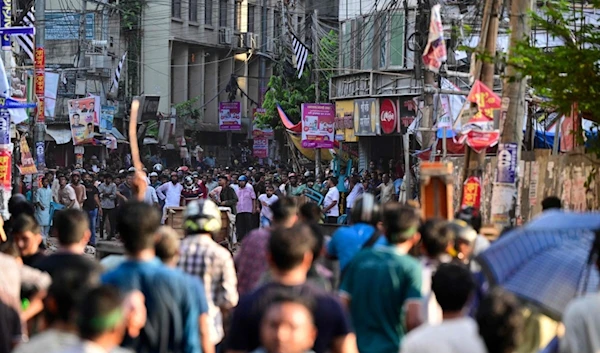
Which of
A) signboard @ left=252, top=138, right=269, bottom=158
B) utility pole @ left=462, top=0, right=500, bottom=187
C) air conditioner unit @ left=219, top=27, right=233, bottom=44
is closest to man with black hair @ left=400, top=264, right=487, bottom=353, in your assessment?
utility pole @ left=462, top=0, right=500, bottom=187

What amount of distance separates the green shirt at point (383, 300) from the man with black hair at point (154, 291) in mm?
1078

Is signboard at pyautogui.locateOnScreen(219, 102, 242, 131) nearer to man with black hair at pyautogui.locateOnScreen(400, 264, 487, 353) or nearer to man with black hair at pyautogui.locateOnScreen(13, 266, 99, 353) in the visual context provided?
man with black hair at pyautogui.locateOnScreen(400, 264, 487, 353)

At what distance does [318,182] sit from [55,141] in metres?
19.9

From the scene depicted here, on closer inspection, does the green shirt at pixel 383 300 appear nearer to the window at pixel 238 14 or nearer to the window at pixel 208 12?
the window at pixel 208 12

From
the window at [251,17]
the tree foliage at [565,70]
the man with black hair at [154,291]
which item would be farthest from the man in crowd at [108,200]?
the window at [251,17]

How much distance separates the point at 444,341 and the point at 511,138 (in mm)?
10759

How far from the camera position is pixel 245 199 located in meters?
26.7

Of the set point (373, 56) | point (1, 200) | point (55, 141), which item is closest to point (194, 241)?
point (1, 200)

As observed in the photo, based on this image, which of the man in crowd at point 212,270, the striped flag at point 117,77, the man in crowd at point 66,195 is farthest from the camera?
the striped flag at point 117,77

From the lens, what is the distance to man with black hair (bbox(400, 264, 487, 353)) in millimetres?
5113

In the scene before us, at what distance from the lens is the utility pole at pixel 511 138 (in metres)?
15.3

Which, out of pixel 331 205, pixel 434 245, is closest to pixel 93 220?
pixel 331 205

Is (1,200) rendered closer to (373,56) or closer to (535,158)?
(535,158)

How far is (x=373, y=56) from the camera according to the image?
3934 centimetres
